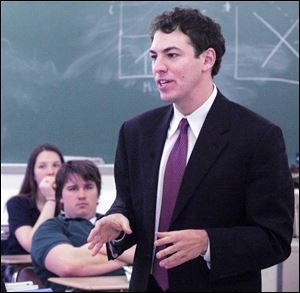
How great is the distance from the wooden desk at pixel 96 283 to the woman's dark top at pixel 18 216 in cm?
122

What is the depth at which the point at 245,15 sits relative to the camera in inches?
189

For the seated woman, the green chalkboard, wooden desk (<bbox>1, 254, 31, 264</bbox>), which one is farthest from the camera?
the green chalkboard

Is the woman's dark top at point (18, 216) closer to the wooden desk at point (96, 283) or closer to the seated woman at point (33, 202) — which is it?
the seated woman at point (33, 202)

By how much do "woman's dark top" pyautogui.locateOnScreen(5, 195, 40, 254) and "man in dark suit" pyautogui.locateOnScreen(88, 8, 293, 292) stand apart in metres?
2.31

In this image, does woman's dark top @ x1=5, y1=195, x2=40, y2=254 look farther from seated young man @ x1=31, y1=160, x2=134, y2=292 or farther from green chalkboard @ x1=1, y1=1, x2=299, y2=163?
green chalkboard @ x1=1, y1=1, x2=299, y2=163

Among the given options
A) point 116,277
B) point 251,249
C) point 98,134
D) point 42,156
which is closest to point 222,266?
point 251,249

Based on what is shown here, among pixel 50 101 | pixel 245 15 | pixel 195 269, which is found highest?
pixel 245 15

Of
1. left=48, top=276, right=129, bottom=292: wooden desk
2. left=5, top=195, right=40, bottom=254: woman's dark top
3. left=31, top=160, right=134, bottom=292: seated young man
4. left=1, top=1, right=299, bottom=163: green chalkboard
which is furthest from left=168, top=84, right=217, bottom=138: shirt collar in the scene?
left=1, top=1, right=299, bottom=163: green chalkboard

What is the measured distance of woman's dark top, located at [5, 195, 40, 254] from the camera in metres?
3.88

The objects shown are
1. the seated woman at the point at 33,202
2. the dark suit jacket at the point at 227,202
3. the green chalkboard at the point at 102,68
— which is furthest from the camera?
the green chalkboard at the point at 102,68

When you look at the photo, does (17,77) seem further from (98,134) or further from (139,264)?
(139,264)

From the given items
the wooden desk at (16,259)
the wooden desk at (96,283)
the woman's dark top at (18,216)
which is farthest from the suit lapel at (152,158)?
the woman's dark top at (18,216)

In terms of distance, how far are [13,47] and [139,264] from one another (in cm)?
334

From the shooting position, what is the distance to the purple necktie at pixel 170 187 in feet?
5.17
